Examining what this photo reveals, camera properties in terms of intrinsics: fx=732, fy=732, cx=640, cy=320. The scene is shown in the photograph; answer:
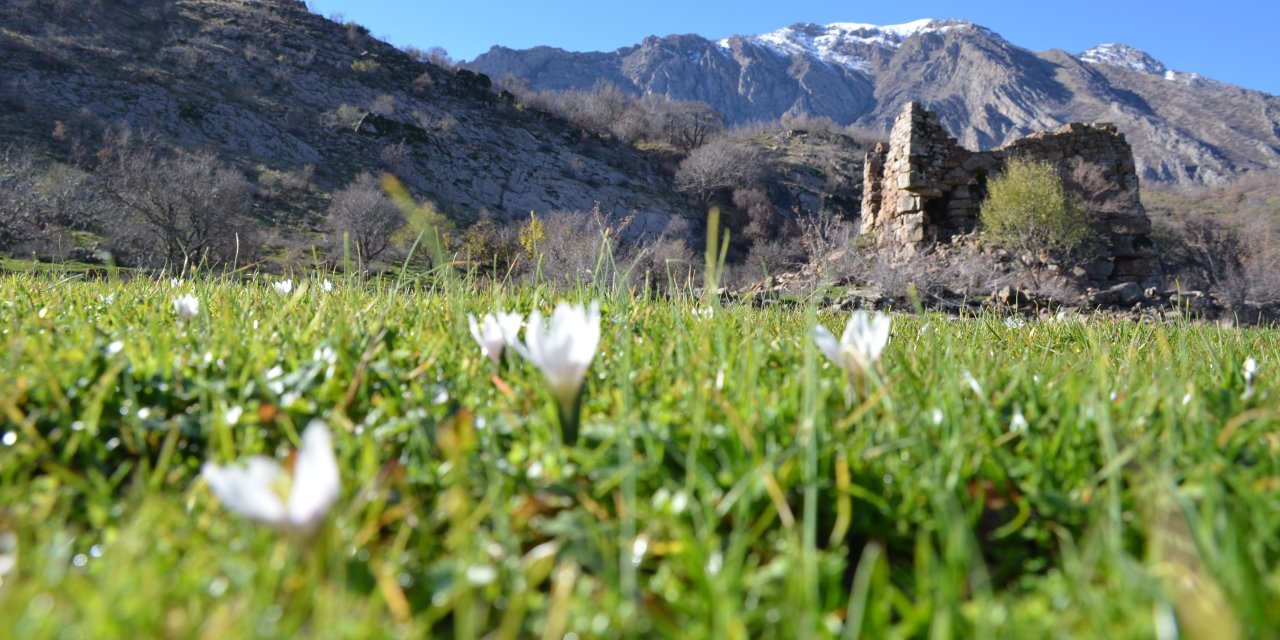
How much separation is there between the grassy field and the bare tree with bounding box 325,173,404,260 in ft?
71.0

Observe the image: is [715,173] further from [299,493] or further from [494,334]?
[299,493]

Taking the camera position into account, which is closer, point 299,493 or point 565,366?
point 299,493

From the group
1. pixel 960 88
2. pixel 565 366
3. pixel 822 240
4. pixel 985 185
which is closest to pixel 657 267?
pixel 822 240

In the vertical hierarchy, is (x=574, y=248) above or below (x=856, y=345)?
below

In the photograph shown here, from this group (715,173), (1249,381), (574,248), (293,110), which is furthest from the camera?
(715,173)

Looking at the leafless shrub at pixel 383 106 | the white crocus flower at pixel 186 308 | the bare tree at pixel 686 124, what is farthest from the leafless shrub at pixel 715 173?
the white crocus flower at pixel 186 308

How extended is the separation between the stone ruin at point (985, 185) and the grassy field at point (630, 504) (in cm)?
1561

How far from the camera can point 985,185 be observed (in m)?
17.3

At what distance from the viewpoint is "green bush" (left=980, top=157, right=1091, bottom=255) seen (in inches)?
611

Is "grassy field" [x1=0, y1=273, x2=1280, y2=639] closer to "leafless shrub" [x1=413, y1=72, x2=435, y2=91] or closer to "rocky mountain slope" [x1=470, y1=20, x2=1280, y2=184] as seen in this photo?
"leafless shrub" [x1=413, y1=72, x2=435, y2=91]

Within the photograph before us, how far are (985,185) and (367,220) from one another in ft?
58.4

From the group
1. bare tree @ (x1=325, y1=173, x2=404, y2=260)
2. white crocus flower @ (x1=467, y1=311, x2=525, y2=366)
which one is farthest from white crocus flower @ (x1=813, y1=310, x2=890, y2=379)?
bare tree @ (x1=325, y1=173, x2=404, y2=260)

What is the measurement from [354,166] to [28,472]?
1350 inches

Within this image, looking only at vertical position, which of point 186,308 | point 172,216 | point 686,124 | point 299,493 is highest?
point 686,124
